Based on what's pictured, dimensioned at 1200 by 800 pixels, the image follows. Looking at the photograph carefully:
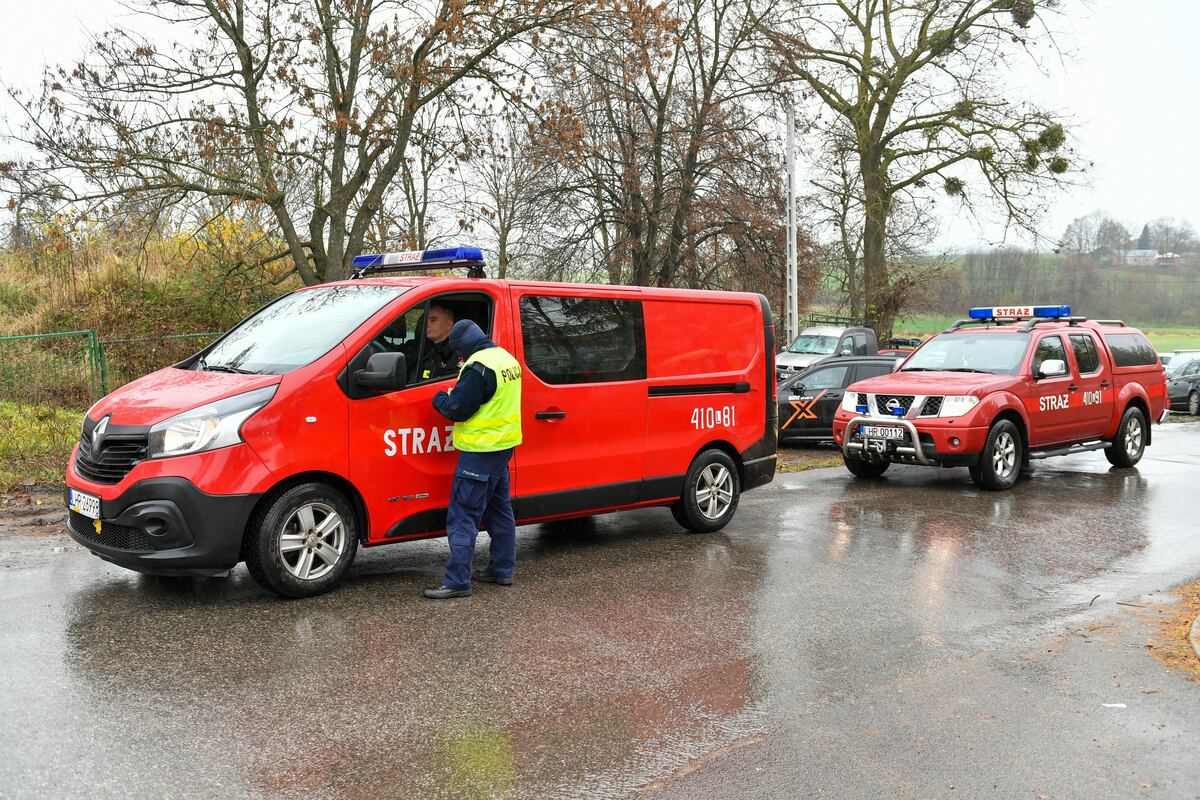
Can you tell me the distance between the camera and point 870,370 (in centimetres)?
1584

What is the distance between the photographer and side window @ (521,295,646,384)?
751cm

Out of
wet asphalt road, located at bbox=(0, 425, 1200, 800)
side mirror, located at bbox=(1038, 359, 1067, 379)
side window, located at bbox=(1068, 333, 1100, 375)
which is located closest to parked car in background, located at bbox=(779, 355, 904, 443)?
side window, located at bbox=(1068, 333, 1100, 375)

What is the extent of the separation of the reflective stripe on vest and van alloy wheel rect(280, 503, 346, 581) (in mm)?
902

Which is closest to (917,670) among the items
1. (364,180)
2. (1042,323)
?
(1042,323)

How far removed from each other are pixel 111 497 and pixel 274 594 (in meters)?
1.08

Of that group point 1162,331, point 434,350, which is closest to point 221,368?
point 434,350

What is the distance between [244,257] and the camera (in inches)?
779

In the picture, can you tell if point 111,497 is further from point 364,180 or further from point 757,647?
point 364,180

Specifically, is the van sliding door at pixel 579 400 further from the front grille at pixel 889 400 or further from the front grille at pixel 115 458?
the front grille at pixel 889 400

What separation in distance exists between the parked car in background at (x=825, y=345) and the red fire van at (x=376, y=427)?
16.5m

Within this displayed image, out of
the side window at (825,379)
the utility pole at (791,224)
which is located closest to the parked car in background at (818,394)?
the side window at (825,379)

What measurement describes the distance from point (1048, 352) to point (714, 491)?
5.93m

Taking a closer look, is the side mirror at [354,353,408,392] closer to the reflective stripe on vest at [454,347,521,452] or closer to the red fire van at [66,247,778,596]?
the red fire van at [66,247,778,596]

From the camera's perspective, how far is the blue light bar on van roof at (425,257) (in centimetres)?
732
